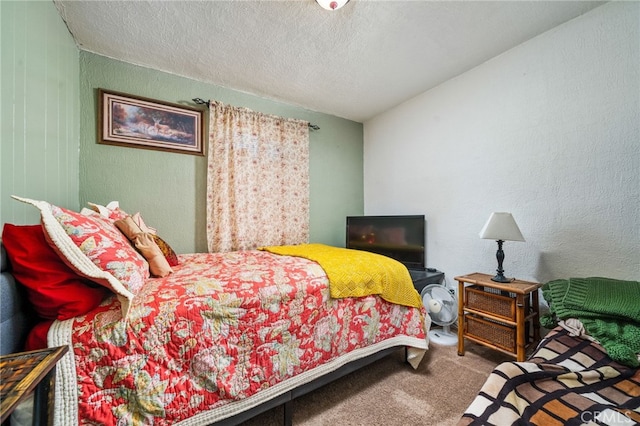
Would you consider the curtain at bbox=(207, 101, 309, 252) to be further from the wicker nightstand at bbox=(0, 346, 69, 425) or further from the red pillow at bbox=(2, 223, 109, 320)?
the wicker nightstand at bbox=(0, 346, 69, 425)

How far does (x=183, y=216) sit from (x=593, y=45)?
138 inches

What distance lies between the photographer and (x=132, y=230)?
56.8 inches

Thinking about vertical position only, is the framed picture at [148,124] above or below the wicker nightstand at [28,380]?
above

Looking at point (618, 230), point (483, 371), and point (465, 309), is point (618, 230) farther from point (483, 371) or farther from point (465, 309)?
point (483, 371)

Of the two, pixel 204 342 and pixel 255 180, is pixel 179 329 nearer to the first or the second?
pixel 204 342

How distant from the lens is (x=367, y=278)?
1681 mm

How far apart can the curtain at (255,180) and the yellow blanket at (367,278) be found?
3.20 feet

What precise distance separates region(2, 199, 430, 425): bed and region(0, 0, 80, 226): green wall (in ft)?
1.06

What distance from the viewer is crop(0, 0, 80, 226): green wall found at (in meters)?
1.11

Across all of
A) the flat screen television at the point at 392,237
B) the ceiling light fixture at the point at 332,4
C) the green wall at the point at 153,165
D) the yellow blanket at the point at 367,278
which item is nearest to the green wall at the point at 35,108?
the green wall at the point at 153,165

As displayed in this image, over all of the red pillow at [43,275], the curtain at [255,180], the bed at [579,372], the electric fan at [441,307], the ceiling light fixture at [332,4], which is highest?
the ceiling light fixture at [332,4]

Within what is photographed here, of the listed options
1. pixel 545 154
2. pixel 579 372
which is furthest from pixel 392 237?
pixel 579 372

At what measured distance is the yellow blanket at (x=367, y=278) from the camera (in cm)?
159

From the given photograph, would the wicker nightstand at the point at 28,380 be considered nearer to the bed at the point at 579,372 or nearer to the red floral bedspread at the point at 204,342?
the red floral bedspread at the point at 204,342
